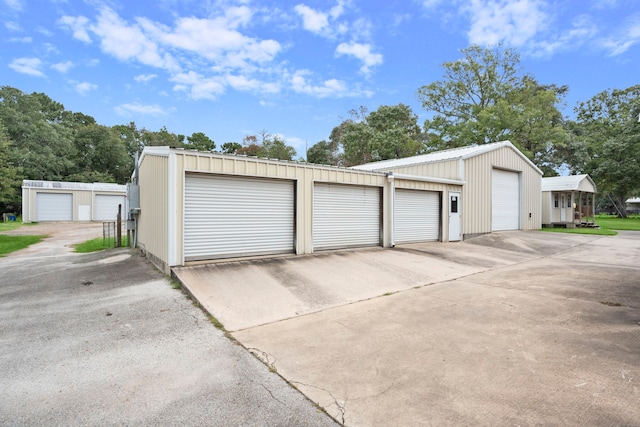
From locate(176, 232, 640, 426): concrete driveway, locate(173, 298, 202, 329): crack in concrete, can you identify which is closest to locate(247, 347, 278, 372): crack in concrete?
locate(176, 232, 640, 426): concrete driveway

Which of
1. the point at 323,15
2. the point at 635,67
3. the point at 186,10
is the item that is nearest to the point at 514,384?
the point at 323,15

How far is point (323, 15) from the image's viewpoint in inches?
466

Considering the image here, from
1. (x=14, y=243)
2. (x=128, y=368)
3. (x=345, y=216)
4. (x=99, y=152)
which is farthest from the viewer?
(x=99, y=152)

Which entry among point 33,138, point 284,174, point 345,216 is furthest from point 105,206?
point 345,216

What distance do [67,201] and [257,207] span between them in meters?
26.9

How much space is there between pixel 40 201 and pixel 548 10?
3516cm

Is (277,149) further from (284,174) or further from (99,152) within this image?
(284,174)

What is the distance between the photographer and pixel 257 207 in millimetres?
8047

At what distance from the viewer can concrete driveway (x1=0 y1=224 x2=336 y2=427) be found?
95.1 inches

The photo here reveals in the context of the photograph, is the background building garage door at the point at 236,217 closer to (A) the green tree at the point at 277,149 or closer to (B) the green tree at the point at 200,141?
(A) the green tree at the point at 277,149

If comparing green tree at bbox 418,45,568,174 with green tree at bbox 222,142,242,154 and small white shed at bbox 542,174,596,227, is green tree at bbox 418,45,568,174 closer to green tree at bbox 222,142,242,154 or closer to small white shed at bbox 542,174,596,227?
small white shed at bbox 542,174,596,227

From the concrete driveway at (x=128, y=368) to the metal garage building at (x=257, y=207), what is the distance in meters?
1.57

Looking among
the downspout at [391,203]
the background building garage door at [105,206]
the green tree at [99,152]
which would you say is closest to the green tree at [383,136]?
the downspout at [391,203]

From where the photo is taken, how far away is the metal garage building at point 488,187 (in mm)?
13516
